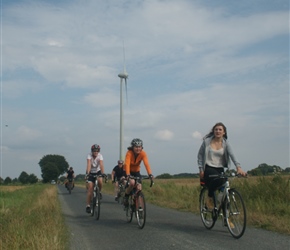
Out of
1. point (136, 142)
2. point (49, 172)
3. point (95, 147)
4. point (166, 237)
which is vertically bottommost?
point (166, 237)

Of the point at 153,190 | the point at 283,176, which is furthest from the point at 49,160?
the point at 283,176

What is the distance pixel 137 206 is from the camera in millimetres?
9156

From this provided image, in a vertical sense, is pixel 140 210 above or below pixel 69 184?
below

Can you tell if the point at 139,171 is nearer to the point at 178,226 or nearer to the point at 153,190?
the point at 178,226

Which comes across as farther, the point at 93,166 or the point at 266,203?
the point at 93,166

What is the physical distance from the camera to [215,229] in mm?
8242

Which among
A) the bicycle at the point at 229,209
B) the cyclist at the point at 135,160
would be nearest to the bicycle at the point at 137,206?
the cyclist at the point at 135,160

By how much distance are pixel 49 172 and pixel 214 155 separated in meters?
128

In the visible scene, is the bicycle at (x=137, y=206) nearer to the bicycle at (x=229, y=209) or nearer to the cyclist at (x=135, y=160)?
the cyclist at (x=135, y=160)

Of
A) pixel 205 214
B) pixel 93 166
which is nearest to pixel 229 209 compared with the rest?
pixel 205 214

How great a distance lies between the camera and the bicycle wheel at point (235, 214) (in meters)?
6.98

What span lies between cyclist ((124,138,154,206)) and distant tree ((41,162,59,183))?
124091 mm

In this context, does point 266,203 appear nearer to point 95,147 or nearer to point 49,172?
point 95,147

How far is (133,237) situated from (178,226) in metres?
1.49
